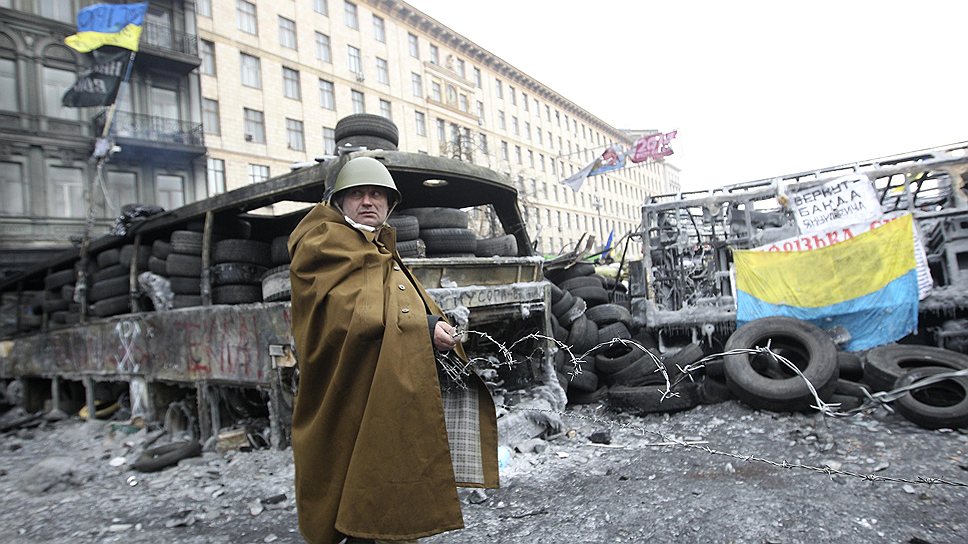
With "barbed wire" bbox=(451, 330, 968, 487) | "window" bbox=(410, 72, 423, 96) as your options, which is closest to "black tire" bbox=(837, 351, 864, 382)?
"barbed wire" bbox=(451, 330, 968, 487)

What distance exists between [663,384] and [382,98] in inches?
1209

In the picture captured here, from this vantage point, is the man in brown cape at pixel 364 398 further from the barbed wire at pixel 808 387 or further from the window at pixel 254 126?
the window at pixel 254 126

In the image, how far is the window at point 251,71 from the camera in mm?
26297

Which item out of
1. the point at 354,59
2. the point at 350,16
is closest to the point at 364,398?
the point at 354,59

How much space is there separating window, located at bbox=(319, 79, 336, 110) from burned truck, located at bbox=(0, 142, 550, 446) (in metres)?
23.8

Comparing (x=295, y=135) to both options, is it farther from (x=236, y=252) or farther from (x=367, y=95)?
(x=236, y=252)

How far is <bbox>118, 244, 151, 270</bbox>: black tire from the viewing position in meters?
6.80

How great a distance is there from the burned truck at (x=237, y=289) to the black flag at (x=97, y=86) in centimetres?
1336

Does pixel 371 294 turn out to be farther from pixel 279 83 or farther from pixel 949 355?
pixel 279 83

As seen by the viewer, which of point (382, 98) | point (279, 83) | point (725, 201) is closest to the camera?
point (725, 201)

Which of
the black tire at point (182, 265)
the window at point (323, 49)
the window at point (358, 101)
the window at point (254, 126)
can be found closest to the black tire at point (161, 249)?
the black tire at point (182, 265)

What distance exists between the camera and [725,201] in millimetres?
9039

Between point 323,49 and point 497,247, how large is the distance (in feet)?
94.0

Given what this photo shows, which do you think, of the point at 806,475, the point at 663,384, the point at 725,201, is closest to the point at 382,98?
the point at 725,201
